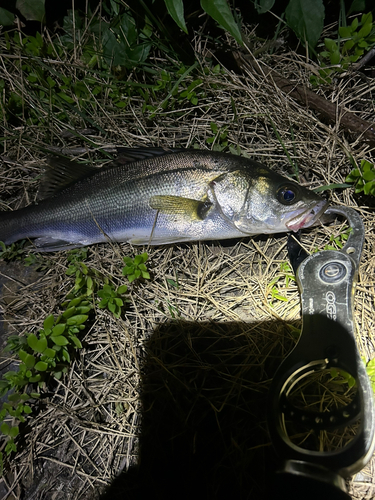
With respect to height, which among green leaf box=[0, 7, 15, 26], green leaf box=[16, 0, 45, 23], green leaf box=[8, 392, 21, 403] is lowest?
green leaf box=[8, 392, 21, 403]

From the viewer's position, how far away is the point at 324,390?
7.86ft

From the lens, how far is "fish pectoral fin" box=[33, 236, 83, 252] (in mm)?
2941

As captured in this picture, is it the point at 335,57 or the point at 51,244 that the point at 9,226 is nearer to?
the point at 51,244

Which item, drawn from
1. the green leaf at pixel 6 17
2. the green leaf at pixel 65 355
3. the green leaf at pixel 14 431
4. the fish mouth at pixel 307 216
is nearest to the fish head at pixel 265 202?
the fish mouth at pixel 307 216

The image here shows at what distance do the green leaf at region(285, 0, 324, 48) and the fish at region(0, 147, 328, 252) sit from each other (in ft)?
4.42

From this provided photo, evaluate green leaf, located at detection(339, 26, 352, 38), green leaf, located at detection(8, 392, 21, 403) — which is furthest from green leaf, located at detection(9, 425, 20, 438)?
green leaf, located at detection(339, 26, 352, 38)

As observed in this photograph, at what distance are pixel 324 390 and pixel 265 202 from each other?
155 cm

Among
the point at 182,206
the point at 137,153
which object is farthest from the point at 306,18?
the point at 182,206

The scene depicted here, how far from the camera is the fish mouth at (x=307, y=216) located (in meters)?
2.51

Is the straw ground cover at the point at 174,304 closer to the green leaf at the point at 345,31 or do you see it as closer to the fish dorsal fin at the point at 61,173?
the fish dorsal fin at the point at 61,173

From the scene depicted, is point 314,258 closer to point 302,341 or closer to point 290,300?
point 290,300

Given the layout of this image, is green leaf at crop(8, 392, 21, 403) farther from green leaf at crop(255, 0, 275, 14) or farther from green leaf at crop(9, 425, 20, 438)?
green leaf at crop(255, 0, 275, 14)

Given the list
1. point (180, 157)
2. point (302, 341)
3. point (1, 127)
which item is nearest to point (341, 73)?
point (180, 157)

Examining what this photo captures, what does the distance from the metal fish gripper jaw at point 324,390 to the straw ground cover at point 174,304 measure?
268 mm
